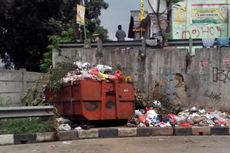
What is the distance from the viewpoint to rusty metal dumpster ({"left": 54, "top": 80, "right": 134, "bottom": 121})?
45.2 feet

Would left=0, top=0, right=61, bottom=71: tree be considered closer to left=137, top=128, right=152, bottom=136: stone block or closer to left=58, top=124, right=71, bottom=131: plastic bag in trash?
left=58, top=124, right=71, bottom=131: plastic bag in trash

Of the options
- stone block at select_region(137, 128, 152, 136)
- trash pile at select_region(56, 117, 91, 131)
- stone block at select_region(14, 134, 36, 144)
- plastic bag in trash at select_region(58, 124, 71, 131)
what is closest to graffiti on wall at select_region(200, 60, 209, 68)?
stone block at select_region(137, 128, 152, 136)

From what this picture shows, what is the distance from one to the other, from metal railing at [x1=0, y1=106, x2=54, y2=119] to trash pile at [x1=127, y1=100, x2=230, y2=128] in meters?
2.40

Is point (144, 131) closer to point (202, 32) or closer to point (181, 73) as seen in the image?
point (181, 73)

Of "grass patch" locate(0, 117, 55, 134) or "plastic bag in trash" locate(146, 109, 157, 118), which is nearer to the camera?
"grass patch" locate(0, 117, 55, 134)

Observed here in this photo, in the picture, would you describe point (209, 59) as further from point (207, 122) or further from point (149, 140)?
point (149, 140)

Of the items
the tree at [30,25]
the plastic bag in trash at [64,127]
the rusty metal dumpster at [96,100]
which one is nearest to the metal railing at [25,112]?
the plastic bag in trash at [64,127]

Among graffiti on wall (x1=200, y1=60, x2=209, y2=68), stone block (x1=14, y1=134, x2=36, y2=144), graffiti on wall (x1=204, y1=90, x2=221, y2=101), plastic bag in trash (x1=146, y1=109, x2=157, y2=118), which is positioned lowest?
stone block (x1=14, y1=134, x2=36, y2=144)

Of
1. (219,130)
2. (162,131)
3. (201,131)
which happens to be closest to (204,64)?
(219,130)

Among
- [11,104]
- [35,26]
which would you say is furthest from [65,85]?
[35,26]

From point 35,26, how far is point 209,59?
1311 centimetres

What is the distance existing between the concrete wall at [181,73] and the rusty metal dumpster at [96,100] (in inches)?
87.3

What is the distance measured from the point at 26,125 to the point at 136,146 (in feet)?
10.4

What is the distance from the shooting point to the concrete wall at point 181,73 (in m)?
16.6
